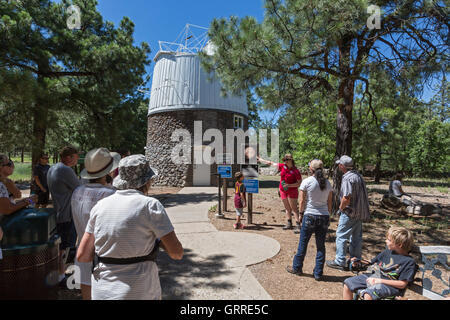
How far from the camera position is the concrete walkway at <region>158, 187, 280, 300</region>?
126 inches

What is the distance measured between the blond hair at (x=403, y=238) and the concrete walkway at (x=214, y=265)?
154cm

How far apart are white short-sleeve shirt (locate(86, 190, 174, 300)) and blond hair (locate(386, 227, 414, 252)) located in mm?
2270

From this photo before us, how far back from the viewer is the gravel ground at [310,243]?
3.33m

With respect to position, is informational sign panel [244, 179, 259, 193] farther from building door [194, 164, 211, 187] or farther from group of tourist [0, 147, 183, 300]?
building door [194, 164, 211, 187]

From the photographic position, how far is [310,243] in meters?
5.30

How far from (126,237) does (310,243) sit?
455 centimetres

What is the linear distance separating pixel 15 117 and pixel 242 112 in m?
12.3

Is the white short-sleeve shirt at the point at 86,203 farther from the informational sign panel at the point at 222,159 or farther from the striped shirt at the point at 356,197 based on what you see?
the informational sign panel at the point at 222,159

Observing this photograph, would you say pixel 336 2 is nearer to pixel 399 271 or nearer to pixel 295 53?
pixel 295 53

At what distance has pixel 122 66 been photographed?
A: 9859 mm

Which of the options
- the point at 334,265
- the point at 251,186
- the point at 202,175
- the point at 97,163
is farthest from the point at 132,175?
the point at 202,175

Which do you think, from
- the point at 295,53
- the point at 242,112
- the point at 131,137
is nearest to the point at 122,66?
the point at 295,53

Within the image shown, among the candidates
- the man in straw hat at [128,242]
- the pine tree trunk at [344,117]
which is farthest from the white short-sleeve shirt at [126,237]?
the pine tree trunk at [344,117]

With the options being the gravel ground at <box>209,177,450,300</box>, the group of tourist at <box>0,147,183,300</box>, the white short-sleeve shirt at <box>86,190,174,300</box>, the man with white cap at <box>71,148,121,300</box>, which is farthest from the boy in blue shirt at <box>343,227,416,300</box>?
the man with white cap at <box>71,148,121,300</box>
